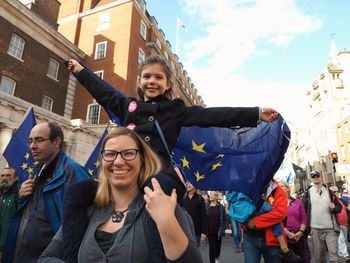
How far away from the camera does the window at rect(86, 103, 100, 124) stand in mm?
24094

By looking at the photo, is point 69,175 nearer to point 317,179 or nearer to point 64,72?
point 317,179

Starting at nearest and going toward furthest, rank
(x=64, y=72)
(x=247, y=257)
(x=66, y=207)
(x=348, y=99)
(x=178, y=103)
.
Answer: (x=66, y=207) → (x=178, y=103) → (x=247, y=257) → (x=64, y=72) → (x=348, y=99)

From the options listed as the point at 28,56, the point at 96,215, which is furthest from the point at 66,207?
the point at 28,56

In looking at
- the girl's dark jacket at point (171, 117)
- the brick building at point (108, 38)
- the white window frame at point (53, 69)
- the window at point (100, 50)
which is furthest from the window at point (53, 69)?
the girl's dark jacket at point (171, 117)

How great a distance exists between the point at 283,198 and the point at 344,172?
15152 millimetres

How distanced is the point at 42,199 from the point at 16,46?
65.9ft

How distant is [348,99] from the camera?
50844 mm

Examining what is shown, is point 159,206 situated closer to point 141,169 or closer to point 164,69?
point 141,169

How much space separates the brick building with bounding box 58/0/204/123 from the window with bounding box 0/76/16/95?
6098 mm

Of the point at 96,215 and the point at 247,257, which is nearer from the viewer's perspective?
the point at 96,215

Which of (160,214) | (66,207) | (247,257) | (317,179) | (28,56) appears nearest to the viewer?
(160,214)

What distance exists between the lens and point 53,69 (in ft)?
75.2

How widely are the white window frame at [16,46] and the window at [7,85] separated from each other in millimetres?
1695

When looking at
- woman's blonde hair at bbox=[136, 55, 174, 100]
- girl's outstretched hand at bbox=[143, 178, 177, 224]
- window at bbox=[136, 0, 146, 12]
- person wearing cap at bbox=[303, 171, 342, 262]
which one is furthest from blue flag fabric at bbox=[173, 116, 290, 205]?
window at bbox=[136, 0, 146, 12]
